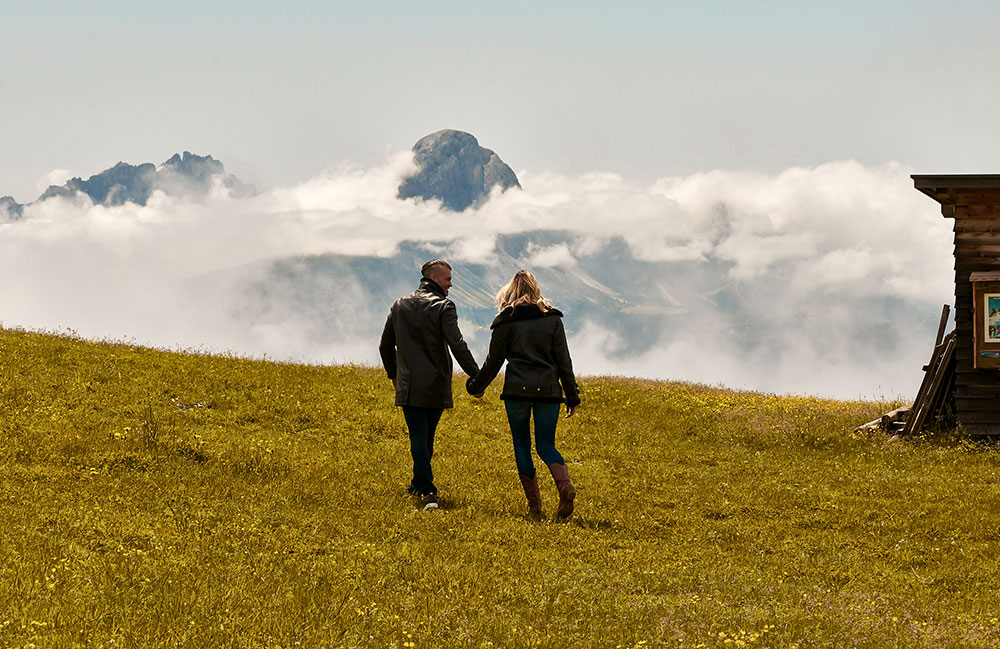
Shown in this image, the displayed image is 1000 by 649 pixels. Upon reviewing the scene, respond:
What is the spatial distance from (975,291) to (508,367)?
43.0 feet

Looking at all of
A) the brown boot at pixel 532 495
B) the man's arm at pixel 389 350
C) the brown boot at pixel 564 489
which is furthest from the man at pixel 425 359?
the brown boot at pixel 564 489

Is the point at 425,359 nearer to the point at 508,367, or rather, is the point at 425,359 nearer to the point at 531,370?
the point at 508,367

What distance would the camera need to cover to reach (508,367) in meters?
10.9

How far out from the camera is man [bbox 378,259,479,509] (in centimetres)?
1109

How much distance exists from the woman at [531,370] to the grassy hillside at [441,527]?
36.5 inches

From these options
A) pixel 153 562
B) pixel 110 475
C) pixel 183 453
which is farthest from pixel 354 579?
pixel 183 453

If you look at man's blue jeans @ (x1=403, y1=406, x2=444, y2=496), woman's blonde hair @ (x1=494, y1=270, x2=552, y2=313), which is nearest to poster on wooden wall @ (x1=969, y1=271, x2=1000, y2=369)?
woman's blonde hair @ (x1=494, y1=270, x2=552, y2=313)

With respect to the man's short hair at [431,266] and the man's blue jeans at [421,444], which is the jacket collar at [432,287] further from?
the man's blue jeans at [421,444]

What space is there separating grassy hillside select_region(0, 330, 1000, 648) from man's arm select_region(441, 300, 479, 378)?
185 centimetres

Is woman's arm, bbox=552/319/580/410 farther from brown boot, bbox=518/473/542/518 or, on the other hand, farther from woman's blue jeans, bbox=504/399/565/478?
brown boot, bbox=518/473/542/518

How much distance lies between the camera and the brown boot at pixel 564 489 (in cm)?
1084

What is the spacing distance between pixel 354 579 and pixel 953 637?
5.09 metres

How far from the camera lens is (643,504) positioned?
12727mm

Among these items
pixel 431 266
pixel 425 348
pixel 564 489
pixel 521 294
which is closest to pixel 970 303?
pixel 564 489
